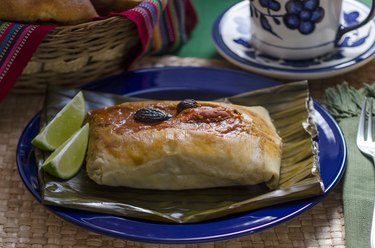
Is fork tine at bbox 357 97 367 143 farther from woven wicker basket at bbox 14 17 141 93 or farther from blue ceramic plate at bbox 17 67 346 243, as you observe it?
woven wicker basket at bbox 14 17 141 93

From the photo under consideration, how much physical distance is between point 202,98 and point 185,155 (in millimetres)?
343

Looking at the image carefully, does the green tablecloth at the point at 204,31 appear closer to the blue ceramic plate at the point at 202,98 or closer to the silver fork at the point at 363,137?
the blue ceramic plate at the point at 202,98

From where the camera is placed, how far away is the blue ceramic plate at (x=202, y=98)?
3.53 feet

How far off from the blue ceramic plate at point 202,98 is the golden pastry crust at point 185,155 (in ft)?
0.31

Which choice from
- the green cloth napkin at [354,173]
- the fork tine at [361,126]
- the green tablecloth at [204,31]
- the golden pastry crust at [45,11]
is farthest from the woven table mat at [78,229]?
the green tablecloth at [204,31]

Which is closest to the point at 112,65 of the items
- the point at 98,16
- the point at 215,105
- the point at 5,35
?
the point at 98,16

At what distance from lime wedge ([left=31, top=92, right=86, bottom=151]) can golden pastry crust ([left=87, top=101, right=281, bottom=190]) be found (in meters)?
0.09

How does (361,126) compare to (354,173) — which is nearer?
(354,173)

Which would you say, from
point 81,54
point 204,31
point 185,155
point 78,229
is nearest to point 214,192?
point 185,155

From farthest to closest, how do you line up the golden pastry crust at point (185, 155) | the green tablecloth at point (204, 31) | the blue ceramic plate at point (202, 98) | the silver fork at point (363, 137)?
1. the green tablecloth at point (204, 31)
2. the silver fork at point (363, 137)
3. the golden pastry crust at point (185, 155)
4. the blue ceramic plate at point (202, 98)

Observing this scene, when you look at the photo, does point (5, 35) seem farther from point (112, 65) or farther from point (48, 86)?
point (112, 65)

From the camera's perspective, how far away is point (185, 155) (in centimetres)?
118

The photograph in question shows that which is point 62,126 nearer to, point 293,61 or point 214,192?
point 214,192

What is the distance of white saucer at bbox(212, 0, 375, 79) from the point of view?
1.57 meters
